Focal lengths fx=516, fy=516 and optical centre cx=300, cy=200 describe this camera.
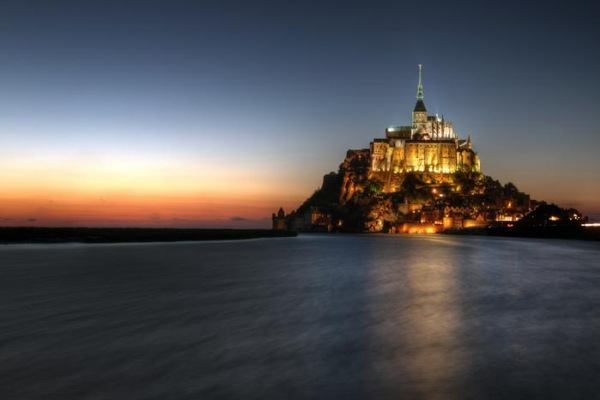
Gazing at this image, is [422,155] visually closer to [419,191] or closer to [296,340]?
[419,191]

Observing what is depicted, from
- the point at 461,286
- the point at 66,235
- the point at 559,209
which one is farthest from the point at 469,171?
the point at 461,286

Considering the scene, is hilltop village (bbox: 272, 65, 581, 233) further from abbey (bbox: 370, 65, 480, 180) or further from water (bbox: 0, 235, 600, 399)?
water (bbox: 0, 235, 600, 399)

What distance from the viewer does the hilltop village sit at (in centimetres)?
11669

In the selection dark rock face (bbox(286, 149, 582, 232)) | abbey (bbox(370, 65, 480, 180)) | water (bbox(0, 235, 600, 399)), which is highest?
abbey (bbox(370, 65, 480, 180))

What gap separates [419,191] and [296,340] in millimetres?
113008

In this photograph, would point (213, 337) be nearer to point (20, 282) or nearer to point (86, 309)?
point (86, 309)

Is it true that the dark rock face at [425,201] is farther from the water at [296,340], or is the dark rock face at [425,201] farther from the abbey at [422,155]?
the water at [296,340]

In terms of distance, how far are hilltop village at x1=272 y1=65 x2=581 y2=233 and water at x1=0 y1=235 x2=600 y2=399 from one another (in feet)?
326

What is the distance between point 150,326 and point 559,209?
114m

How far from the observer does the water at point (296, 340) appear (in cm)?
695

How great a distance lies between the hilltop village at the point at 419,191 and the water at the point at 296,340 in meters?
99.4

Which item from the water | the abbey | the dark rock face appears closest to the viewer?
the water

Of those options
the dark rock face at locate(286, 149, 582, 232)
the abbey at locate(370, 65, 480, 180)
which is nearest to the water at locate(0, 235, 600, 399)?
the dark rock face at locate(286, 149, 582, 232)

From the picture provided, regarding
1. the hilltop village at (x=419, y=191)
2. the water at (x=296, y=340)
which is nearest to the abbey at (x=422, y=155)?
the hilltop village at (x=419, y=191)
